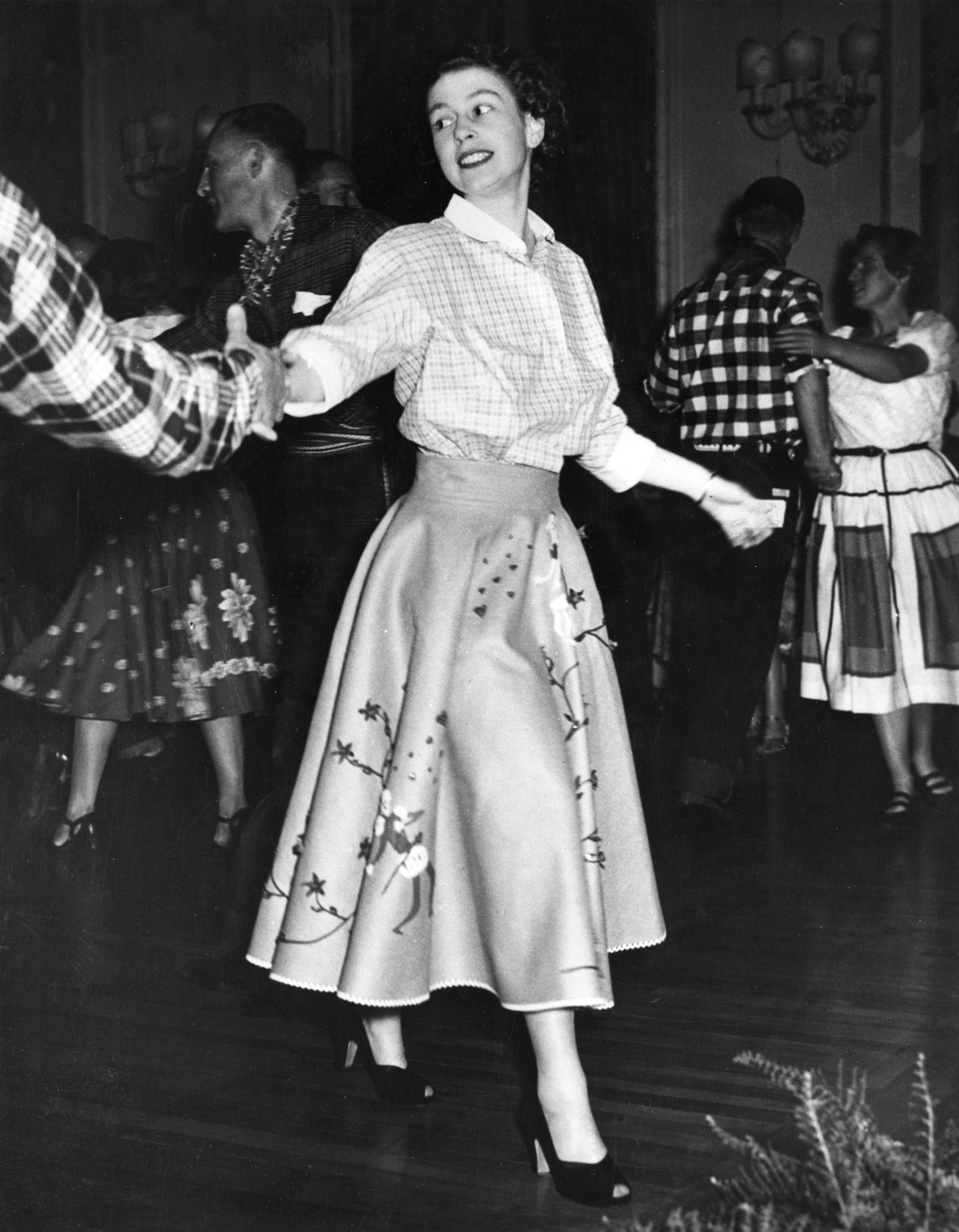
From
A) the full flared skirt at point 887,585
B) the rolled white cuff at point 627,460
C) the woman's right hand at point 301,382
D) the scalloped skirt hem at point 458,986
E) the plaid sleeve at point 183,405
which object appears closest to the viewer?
the plaid sleeve at point 183,405

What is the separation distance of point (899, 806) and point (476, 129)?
1484mm

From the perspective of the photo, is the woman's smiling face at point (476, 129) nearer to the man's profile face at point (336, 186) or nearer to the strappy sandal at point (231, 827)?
the man's profile face at point (336, 186)

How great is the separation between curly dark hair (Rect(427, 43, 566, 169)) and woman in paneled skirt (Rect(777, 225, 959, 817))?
56 cm

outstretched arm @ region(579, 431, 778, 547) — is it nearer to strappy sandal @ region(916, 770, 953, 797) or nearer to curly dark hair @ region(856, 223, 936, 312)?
curly dark hair @ region(856, 223, 936, 312)

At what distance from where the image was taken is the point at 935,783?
287 cm

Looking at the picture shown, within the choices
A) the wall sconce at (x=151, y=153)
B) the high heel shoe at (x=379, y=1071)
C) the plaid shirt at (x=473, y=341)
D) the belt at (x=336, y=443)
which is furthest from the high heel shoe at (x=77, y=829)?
the wall sconce at (x=151, y=153)

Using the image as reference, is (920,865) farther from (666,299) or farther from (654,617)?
(666,299)

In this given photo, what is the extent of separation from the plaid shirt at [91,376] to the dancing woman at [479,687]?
0.84ft

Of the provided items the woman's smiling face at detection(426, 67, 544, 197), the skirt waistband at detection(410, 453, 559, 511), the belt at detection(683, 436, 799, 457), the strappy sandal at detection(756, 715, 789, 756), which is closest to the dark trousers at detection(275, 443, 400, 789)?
the skirt waistband at detection(410, 453, 559, 511)

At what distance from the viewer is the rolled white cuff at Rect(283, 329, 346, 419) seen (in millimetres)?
1711

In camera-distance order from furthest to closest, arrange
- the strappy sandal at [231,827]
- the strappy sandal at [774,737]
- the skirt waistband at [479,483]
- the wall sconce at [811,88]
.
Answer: the strappy sandal at [774,737] < the strappy sandal at [231,827] < the wall sconce at [811,88] < the skirt waistband at [479,483]

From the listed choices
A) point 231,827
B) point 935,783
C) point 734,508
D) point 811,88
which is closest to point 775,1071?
point 734,508

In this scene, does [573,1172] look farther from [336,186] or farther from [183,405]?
[336,186]

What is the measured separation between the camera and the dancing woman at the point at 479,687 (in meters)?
1.81
